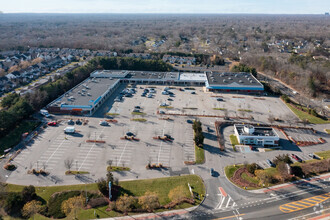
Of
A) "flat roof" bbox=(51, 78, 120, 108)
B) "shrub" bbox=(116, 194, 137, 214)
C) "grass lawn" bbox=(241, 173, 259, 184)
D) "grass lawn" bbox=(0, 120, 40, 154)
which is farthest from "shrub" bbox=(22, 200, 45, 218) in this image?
"flat roof" bbox=(51, 78, 120, 108)

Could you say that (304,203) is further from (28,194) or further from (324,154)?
(28,194)

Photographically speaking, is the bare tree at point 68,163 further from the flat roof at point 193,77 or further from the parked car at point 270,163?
the flat roof at point 193,77

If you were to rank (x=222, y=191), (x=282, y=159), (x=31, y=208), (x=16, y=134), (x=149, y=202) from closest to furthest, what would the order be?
(x=31, y=208) < (x=149, y=202) < (x=222, y=191) < (x=282, y=159) < (x=16, y=134)

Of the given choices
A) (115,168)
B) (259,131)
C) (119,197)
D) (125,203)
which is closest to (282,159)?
(259,131)

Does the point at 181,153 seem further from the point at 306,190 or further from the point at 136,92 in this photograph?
the point at 136,92

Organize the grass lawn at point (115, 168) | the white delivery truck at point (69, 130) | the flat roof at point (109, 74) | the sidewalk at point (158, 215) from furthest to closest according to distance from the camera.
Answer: the flat roof at point (109, 74) < the white delivery truck at point (69, 130) < the grass lawn at point (115, 168) < the sidewalk at point (158, 215)

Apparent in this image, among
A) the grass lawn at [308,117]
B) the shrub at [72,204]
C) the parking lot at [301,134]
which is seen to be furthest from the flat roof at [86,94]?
the grass lawn at [308,117]
